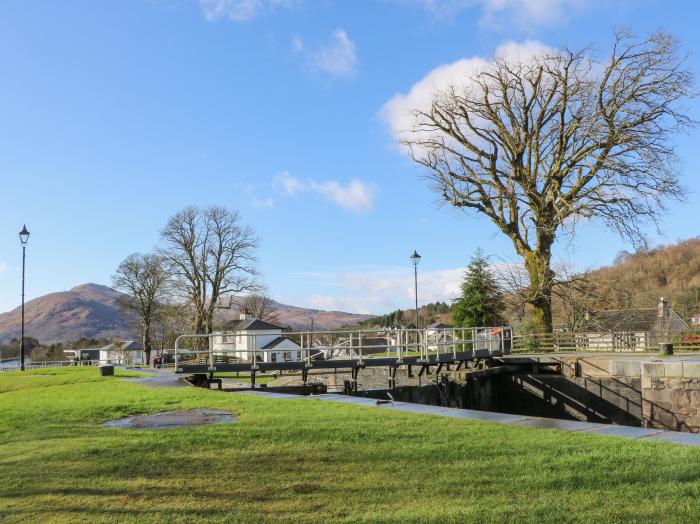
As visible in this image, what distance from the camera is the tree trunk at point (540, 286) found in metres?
31.5

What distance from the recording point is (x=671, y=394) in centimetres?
1889

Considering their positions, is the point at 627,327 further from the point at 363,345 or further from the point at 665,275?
the point at 665,275

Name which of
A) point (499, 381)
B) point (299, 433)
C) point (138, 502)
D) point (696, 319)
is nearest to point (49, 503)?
point (138, 502)

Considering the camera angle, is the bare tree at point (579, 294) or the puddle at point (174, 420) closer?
the puddle at point (174, 420)

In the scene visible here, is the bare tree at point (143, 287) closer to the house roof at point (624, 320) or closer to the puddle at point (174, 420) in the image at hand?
the house roof at point (624, 320)

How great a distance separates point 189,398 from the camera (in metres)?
12.9

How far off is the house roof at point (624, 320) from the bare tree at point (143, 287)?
38237 millimetres

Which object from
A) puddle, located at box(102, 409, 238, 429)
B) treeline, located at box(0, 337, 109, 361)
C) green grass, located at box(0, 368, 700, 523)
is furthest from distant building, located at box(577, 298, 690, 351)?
treeline, located at box(0, 337, 109, 361)

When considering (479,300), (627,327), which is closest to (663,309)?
(627,327)

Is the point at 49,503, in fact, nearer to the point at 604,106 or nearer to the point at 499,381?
the point at 499,381

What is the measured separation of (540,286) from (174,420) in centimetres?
2507

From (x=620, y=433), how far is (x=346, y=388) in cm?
1383

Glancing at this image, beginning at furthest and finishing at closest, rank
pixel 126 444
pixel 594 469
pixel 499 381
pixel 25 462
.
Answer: pixel 499 381 → pixel 126 444 → pixel 25 462 → pixel 594 469

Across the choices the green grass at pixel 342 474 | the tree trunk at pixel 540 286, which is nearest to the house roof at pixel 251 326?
the tree trunk at pixel 540 286
